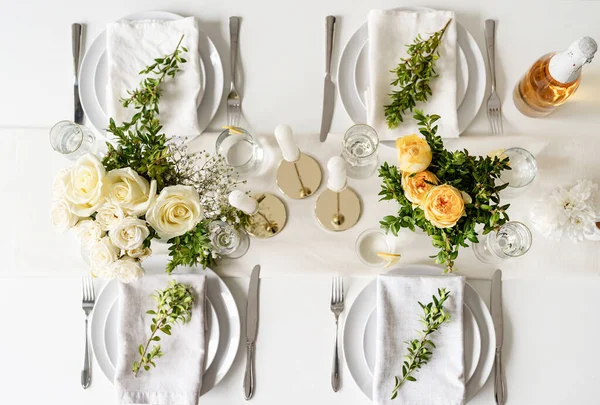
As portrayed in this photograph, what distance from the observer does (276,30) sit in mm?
1271

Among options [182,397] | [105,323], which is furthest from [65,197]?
[182,397]

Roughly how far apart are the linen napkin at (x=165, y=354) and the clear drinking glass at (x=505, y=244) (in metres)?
0.77

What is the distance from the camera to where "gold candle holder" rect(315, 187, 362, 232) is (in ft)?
3.84

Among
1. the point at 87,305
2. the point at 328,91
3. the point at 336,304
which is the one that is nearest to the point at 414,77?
the point at 328,91

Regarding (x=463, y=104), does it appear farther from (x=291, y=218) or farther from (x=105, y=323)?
(x=105, y=323)

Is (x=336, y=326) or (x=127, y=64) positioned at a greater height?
(x=127, y=64)

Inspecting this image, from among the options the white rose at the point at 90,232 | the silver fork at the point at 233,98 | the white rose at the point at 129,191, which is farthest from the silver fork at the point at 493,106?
the white rose at the point at 90,232

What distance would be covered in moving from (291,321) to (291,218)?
0.29 meters

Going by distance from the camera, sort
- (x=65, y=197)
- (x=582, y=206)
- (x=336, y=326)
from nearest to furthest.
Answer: (x=65, y=197) → (x=582, y=206) → (x=336, y=326)

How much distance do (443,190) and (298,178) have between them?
49 cm

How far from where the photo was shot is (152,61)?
1.20m

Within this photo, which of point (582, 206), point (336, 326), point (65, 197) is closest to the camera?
point (65, 197)

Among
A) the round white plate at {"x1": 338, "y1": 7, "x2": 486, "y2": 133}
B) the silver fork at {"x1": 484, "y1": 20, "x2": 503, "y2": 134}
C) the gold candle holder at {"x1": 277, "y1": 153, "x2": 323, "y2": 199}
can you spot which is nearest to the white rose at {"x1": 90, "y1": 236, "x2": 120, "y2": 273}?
the gold candle holder at {"x1": 277, "y1": 153, "x2": 323, "y2": 199}

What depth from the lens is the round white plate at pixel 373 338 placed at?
1.14 m
